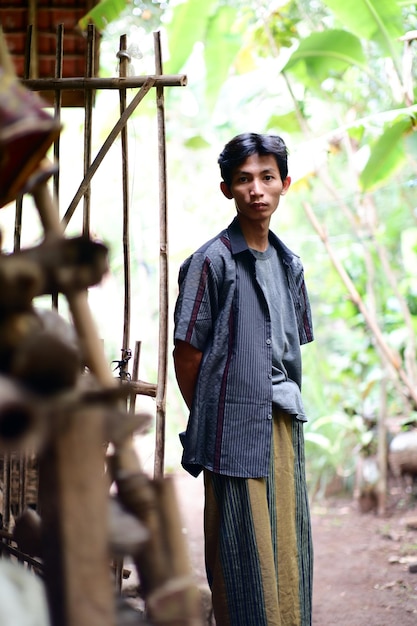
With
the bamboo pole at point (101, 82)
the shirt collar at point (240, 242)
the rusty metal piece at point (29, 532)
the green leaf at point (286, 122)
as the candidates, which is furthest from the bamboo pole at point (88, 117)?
the green leaf at point (286, 122)

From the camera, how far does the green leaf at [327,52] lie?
4410 mm

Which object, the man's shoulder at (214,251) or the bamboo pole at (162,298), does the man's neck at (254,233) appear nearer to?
the man's shoulder at (214,251)

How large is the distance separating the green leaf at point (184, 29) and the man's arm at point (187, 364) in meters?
2.71

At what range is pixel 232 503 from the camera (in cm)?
233

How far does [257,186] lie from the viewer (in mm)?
2432

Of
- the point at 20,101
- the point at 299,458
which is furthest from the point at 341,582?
the point at 20,101

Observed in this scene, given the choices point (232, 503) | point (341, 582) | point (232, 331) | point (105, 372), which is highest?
point (232, 331)

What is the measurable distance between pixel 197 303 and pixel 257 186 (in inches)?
16.6

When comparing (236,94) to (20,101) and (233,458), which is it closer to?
(233,458)

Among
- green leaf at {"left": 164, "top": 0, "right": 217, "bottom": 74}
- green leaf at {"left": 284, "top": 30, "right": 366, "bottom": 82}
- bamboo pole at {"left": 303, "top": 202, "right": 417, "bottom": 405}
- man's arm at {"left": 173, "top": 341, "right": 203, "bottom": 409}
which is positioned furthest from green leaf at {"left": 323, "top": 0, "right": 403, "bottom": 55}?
man's arm at {"left": 173, "top": 341, "right": 203, "bottom": 409}

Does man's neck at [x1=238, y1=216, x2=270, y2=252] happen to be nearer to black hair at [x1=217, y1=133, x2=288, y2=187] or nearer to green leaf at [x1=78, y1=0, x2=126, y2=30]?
black hair at [x1=217, y1=133, x2=288, y2=187]

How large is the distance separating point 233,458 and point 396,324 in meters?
3.79

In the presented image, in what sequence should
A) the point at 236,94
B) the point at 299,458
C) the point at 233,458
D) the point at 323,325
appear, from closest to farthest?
1. the point at 233,458
2. the point at 299,458
3. the point at 236,94
4. the point at 323,325

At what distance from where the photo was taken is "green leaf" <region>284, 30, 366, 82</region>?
4410 mm
